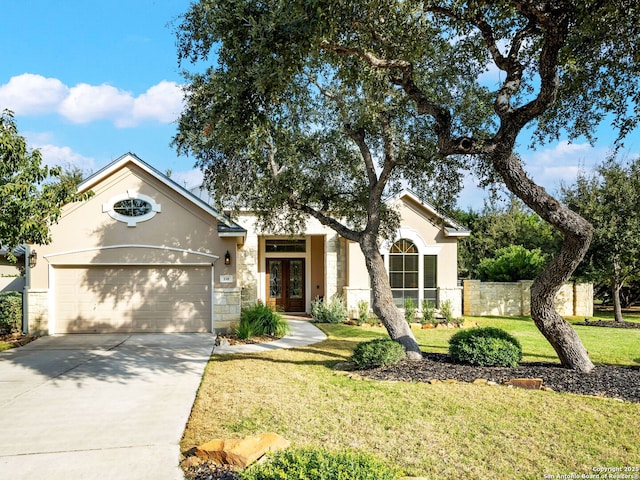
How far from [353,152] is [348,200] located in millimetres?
1135

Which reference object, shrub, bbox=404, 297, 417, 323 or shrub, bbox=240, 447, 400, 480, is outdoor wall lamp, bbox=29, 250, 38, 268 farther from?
shrub, bbox=240, 447, 400, 480

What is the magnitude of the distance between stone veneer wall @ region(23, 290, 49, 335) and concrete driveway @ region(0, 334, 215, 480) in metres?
1.85

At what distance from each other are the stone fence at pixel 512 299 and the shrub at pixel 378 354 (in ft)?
38.1

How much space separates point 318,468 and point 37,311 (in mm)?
13131

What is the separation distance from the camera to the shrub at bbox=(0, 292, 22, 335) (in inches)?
539

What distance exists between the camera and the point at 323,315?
1738 centimetres

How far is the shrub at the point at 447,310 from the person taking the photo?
55.3ft

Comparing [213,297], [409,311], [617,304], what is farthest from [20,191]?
[617,304]

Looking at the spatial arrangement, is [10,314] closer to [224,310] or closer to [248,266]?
[224,310]

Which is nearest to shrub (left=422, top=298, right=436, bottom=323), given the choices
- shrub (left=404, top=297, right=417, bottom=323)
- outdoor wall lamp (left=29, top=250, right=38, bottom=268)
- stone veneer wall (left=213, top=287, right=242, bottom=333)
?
shrub (left=404, top=297, right=417, bottom=323)

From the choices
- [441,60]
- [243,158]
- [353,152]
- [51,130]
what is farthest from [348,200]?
[51,130]

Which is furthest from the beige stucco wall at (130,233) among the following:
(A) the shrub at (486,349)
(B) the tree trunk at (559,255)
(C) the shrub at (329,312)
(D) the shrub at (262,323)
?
(B) the tree trunk at (559,255)

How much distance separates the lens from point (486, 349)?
29.7 feet

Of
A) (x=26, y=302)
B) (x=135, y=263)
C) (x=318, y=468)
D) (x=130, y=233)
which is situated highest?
(x=130, y=233)
